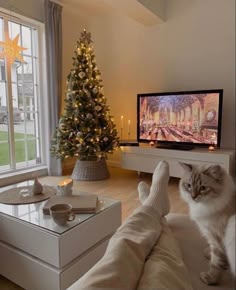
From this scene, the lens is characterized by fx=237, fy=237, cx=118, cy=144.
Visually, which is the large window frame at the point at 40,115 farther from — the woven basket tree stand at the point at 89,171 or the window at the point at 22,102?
the woven basket tree stand at the point at 89,171

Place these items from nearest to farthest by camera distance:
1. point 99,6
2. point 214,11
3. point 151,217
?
point 151,217 < point 214,11 < point 99,6

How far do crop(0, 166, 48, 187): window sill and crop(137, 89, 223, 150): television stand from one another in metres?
1.49

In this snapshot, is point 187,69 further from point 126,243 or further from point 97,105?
point 126,243

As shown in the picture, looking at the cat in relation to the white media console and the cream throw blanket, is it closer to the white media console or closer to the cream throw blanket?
the cream throw blanket

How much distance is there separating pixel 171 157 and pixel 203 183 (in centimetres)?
251

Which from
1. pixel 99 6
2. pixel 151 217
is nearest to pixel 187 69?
pixel 99 6

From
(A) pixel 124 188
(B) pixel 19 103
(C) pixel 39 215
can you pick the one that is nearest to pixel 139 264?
(C) pixel 39 215

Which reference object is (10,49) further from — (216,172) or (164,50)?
(216,172)

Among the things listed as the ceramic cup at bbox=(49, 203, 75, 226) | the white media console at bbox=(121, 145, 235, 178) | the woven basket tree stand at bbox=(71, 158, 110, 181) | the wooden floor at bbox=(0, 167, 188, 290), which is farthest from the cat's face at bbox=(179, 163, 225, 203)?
the woven basket tree stand at bbox=(71, 158, 110, 181)

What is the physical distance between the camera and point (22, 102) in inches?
131

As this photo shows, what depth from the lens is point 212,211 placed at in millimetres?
484

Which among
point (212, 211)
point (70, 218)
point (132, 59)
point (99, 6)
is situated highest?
point (99, 6)

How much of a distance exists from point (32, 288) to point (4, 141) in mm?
2379

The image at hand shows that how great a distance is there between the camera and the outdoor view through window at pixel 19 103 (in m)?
3.09
